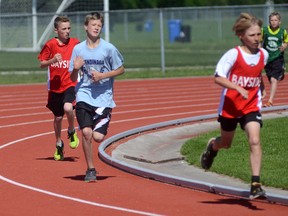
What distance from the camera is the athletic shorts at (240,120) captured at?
33.8 feet

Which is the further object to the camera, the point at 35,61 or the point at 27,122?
the point at 35,61

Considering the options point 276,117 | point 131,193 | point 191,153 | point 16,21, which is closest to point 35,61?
point 16,21

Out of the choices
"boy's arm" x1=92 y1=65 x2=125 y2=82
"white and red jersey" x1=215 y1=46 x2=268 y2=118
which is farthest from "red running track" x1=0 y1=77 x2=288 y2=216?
"boy's arm" x1=92 y1=65 x2=125 y2=82

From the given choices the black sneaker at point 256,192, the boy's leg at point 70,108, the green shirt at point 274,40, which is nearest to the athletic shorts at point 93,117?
the boy's leg at point 70,108

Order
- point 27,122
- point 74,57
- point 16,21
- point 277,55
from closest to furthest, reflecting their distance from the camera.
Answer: point 74,57
point 27,122
point 277,55
point 16,21

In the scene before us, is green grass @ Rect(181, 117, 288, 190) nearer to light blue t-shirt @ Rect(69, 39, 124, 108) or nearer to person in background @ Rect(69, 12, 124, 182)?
person in background @ Rect(69, 12, 124, 182)

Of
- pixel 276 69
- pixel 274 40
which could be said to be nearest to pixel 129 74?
pixel 276 69

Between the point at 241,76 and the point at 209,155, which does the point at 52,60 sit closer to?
the point at 209,155

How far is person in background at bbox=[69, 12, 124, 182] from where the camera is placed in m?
11.8

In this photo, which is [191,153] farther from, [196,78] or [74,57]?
[196,78]

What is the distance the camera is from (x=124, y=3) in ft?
205

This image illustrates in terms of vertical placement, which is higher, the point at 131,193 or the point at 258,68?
the point at 258,68

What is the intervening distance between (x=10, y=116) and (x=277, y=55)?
552cm

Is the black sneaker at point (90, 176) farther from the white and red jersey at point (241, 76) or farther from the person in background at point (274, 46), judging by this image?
the person in background at point (274, 46)
